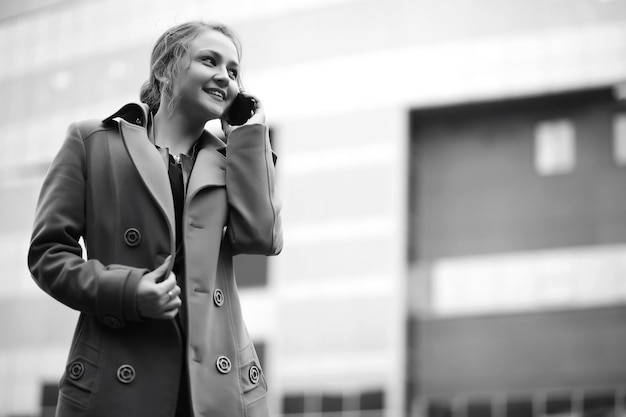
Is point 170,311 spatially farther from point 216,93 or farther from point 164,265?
point 216,93

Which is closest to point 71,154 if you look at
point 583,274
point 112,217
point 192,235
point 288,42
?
point 112,217

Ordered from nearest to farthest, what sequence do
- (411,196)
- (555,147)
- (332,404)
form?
(332,404)
(555,147)
(411,196)

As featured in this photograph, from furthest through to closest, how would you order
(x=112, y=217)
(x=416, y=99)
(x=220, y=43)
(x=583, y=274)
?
(x=416, y=99) < (x=583, y=274) < (x=220, y=43) < (x=112, y=217)

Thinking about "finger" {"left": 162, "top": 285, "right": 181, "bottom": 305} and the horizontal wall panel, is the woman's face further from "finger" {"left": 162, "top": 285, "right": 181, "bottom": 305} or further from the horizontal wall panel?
the horizontal wall panel

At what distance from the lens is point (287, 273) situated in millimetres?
32781

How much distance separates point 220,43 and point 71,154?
48 centimetres

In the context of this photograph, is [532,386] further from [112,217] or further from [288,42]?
[112,217]

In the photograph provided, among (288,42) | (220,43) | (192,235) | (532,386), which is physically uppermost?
(288,42)

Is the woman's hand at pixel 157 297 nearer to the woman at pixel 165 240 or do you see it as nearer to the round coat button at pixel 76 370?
the woman at pixel 165 240

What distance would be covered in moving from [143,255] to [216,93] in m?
0.47

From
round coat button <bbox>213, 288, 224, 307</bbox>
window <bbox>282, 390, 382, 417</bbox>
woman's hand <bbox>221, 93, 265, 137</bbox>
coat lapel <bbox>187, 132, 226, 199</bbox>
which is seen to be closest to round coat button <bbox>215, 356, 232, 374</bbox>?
round coat button <bbox>213, 288, 224, 307</bbox>

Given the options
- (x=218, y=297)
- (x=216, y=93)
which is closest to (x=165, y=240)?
(x=218, y=297)

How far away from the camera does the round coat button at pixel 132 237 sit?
2457 millimetres

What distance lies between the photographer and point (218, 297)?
97.7 inches
